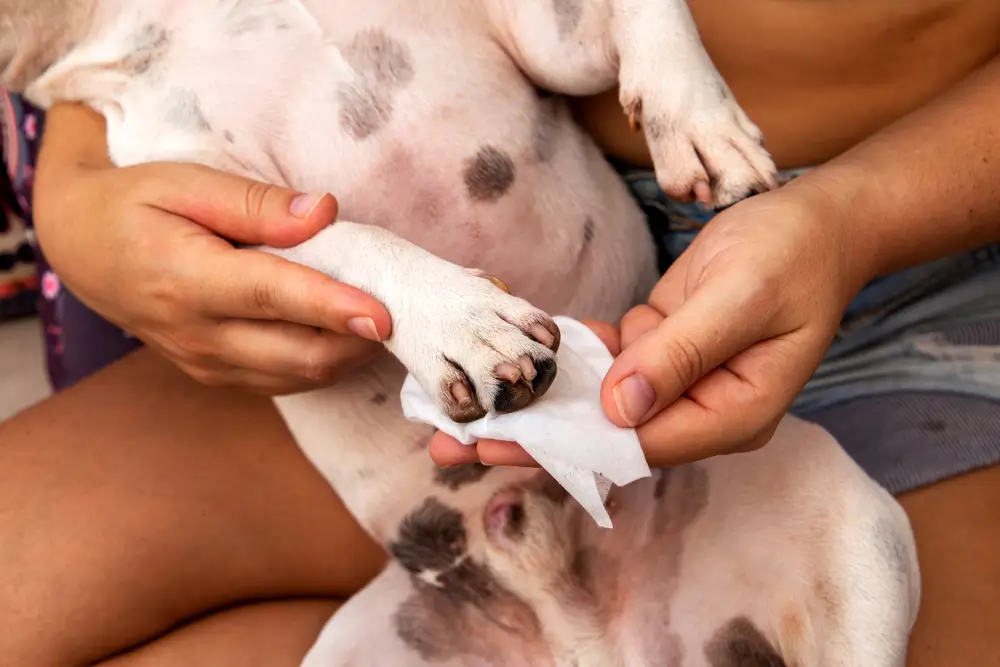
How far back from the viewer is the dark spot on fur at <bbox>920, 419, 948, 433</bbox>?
1137 mm

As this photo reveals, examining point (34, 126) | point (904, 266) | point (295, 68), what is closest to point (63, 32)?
point (295, 68)

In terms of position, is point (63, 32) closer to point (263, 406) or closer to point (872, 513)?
point (263, 406)

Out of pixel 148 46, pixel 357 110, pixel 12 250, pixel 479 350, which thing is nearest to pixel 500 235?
pixel 357 110

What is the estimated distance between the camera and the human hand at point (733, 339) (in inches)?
30.4

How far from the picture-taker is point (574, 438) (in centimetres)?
76

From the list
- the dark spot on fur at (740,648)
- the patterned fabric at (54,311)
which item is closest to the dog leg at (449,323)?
the dark spot on fur at (740,648)

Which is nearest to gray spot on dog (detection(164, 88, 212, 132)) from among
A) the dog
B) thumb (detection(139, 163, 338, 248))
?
the dog

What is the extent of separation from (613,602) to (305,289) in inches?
23.9

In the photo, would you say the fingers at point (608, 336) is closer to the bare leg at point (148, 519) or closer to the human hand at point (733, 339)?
the human hand at point (733, 339)

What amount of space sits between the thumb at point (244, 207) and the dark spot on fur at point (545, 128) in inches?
13.4

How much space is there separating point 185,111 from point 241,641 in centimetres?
71

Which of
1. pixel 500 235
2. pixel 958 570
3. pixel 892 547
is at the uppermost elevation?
pixel 500 235

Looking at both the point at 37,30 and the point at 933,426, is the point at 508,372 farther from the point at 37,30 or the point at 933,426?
the point at 37,30

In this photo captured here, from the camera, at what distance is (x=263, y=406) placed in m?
1.34
